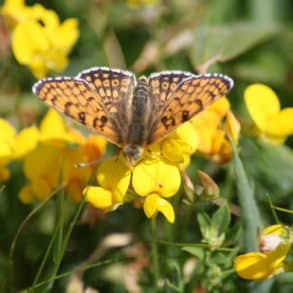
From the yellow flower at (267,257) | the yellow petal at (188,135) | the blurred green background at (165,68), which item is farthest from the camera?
the blurred green background at (165,68)

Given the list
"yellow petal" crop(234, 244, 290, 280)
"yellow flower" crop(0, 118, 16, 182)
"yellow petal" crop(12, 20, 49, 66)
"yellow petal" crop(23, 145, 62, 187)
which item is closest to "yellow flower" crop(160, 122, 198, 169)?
"yellow petal" crop(234, 244, 290, 280)

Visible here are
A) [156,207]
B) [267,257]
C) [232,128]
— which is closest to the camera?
[267,257]

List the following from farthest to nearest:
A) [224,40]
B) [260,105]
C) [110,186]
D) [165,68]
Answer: [165,68] → [224,40] → [260,105] → [110,186]

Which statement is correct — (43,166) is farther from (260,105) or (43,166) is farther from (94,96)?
(260,105)

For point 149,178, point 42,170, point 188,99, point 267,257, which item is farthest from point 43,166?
point 267,257

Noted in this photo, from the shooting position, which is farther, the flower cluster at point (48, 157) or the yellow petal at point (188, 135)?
the flower cluster at point (48, 157)

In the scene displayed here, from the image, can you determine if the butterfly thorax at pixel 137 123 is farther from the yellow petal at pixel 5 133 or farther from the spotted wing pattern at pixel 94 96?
the yellow petal at pixel 5 133

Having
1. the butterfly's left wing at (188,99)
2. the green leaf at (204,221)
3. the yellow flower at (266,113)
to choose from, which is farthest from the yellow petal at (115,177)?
the yellow flower at (266,113)
